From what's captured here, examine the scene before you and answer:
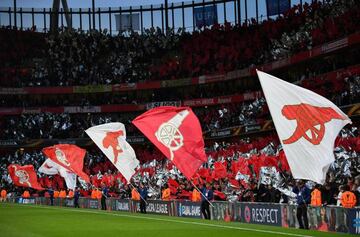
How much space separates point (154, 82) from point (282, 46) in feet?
61.2

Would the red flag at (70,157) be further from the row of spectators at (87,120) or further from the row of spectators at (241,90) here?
the row of spectators at (241,90)

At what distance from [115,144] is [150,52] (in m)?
40.3

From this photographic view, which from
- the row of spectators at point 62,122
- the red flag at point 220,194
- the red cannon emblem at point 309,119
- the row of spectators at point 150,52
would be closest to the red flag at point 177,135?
the red flag at point 220,194

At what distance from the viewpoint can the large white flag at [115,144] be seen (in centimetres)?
3516

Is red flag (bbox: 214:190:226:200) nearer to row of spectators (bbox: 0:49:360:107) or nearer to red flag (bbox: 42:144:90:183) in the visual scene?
row of spectators (bbox: 0:49:360:107)

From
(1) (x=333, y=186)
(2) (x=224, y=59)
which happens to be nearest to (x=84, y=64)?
(2) (x=224, y=59)

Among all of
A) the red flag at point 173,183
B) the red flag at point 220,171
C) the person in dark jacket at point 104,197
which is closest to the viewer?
the red flag at point 220,171

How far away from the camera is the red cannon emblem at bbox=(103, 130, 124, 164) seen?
1396 inches

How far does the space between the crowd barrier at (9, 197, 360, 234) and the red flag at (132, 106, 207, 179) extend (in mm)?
2829

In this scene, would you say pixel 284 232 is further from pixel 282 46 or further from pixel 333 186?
pixel 282 46

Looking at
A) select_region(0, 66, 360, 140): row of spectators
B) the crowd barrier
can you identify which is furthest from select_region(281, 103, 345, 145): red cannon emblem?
select_region(0, 66, 360, 140): row of spectators

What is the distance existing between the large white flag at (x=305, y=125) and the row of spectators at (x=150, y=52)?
3810cm

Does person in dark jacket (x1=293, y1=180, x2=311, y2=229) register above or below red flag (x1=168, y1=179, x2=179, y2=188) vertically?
below

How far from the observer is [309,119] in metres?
17.8
